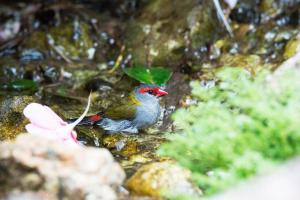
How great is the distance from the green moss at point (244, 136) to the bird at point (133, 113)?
6.25 ft

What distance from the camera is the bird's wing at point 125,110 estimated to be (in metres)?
5.21

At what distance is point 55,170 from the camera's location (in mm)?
3002

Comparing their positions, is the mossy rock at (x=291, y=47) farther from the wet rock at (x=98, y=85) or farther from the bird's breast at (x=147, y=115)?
the wet rock at (x=98, y=85)


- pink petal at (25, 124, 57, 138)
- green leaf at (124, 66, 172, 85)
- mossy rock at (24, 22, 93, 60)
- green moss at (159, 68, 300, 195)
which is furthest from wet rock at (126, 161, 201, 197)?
mossy rock at (24, 22, 93, 60)

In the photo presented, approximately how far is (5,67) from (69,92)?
0.86 meters

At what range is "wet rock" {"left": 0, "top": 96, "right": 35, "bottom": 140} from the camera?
463 cm

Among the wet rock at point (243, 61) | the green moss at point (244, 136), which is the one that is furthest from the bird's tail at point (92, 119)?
the green moss at point (244, 136)

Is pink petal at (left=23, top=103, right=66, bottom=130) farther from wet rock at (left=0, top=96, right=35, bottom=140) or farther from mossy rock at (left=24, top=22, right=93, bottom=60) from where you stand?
mossy rock at (left=24, top=22, right=93, bottom=60)

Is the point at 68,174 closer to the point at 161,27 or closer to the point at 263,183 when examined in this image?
the point at 263,183

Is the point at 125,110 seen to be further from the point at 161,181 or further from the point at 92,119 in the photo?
the point at 161,181

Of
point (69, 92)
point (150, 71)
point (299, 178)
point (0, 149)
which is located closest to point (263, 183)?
point (299, 178)

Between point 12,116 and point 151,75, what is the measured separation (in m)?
1.46

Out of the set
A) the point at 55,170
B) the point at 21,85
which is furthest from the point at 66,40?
the point at 55,170

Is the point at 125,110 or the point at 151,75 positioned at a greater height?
the point at 151,75
